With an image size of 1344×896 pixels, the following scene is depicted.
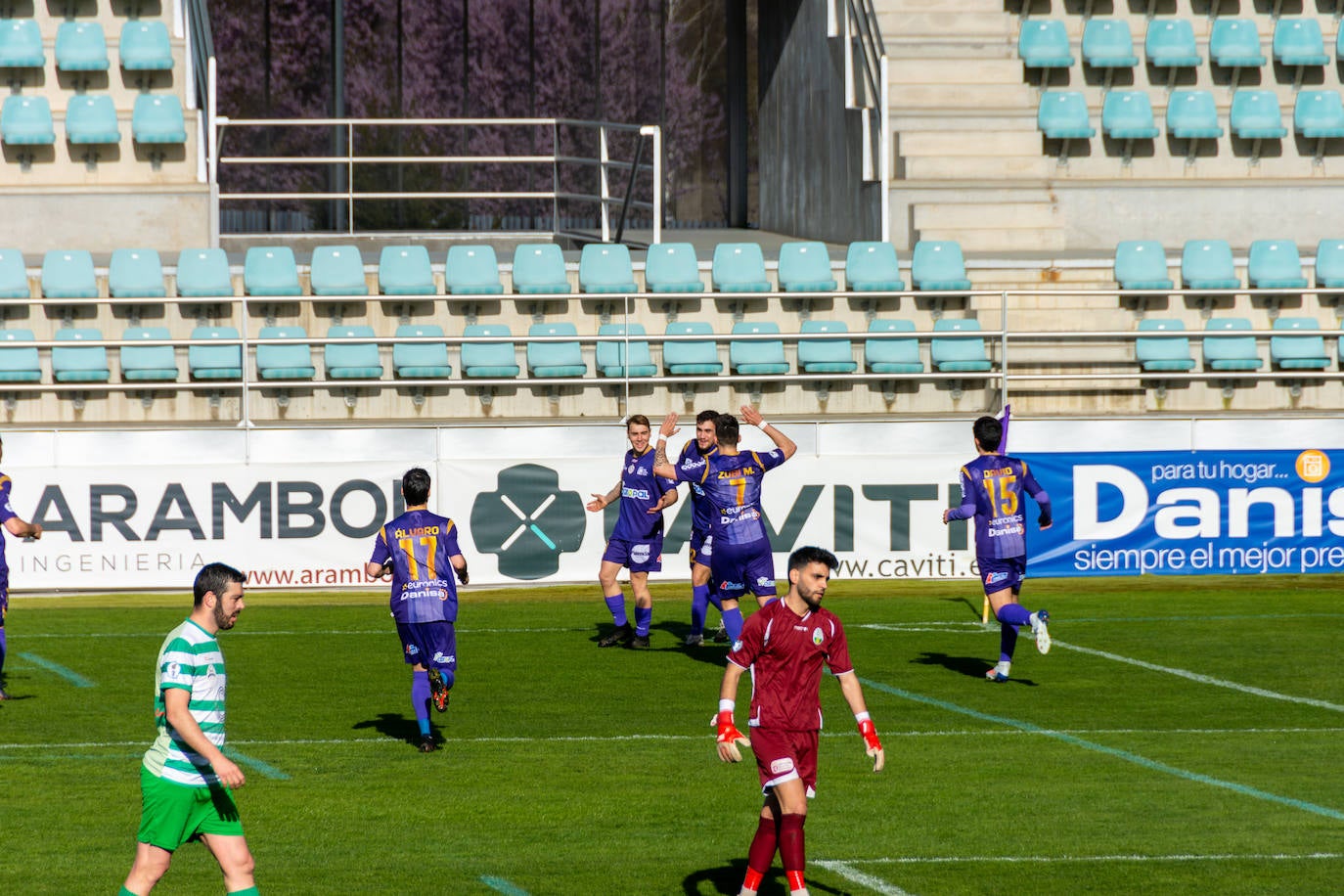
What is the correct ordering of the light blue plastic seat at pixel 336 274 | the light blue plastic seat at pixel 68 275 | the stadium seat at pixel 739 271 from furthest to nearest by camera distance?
the stadium seat at pixel 739 271 < the light blue plastic seat at pixel 336 274 < the light blue plastic seat at pixel 68 275

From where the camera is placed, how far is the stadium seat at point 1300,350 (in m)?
26.3

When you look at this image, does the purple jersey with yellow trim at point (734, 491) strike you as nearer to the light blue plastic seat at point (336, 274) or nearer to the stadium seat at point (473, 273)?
the stadium seat at point (473, 273)

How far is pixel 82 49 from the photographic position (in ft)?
96.4

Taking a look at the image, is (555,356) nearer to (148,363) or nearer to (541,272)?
(541,272)

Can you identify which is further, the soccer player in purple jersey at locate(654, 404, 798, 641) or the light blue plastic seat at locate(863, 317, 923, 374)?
the light blue plastic seat at locate(863, 317, 923, 374)

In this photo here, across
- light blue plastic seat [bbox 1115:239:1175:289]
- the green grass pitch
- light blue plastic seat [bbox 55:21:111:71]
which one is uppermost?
light blue plastic seat [bbox 55:21:111:71]

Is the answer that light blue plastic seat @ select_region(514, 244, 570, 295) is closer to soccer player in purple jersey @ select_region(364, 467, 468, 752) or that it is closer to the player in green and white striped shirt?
soccer player in purple jersey @ select_region(364, 467, 468, 752)

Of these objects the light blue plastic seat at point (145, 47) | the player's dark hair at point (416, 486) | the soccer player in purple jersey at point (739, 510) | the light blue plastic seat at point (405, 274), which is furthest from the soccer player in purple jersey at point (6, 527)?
the light blue plastic seat at point (145, 47)

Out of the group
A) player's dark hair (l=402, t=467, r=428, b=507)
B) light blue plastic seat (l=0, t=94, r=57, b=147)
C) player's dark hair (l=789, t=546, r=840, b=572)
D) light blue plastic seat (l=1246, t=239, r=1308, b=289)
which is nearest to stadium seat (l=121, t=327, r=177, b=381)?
light blue plastic seat (l=0, t=94, r=57, b=147)

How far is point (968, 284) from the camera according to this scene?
87.1ft

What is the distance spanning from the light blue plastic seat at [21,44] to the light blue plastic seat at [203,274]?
19.7ft

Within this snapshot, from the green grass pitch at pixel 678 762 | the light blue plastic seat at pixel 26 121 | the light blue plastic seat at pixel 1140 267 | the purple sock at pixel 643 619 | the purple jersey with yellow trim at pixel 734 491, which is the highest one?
the light blue plastic seat at pixel 26 121

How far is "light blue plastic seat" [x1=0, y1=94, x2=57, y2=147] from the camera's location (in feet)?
94.0

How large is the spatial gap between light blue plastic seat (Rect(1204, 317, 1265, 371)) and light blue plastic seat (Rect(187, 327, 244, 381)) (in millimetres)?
14236
